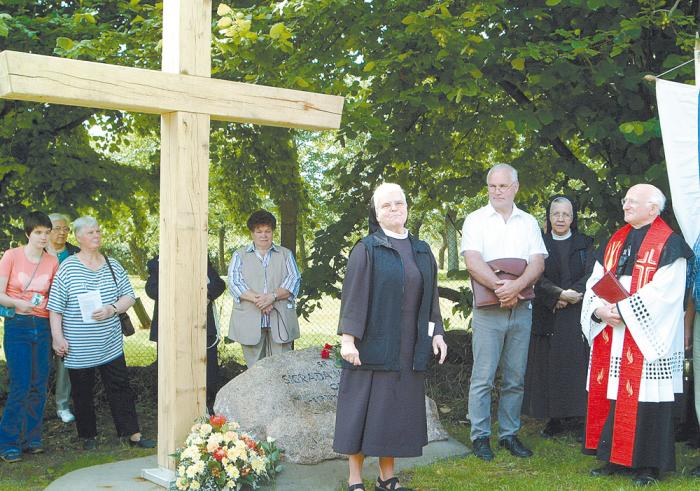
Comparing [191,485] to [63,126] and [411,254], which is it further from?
[63,126]

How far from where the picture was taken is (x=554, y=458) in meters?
5.92

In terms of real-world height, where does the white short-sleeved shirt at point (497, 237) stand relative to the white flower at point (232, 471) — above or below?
above

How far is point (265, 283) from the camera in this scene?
Answer: 6.68 meters

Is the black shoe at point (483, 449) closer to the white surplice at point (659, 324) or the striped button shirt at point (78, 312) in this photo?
the white surplice at point (659, 324)

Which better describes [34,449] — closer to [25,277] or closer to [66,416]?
[66,416]

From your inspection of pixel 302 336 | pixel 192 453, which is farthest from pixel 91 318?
pixel 302 336

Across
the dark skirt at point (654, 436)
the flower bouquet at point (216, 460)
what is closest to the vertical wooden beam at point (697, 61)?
the dark skirt at point (654, 436)

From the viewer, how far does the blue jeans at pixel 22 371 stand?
619 cm

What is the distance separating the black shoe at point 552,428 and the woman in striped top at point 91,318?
10.2ft

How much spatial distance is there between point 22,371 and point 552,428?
4.11 metres

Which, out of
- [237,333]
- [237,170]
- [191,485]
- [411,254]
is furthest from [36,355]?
[237,170]

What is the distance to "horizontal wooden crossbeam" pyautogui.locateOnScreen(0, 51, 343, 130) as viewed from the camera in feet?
13.2

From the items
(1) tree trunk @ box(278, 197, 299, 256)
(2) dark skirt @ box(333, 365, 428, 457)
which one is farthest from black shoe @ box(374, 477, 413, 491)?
(1) tree trunk @ box(278, 197, 299, 256)

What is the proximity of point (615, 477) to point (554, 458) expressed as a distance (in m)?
0.65
